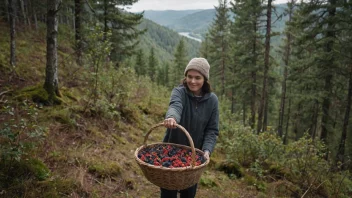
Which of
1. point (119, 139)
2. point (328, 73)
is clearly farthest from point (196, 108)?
point (328, 73)

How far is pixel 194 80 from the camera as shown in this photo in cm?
288

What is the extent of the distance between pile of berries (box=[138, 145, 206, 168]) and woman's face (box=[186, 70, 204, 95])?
792 millimetres

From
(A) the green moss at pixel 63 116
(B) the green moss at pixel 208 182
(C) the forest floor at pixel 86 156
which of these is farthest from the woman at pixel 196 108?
(A) the green moss at pixel 63 116

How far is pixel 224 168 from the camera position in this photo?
6.83 meters

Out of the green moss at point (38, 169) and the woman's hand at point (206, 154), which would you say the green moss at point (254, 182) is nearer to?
the woman's hand at point (206, 154)

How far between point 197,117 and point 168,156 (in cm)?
60

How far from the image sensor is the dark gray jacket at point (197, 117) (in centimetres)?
294

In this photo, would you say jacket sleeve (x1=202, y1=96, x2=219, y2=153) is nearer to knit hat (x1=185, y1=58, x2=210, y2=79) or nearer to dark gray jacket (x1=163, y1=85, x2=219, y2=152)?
dark gray jacket (x1=163, y1=85, x2=219, y2=152)

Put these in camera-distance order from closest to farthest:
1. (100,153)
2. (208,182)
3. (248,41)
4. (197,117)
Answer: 1. (197,117)
2. (100,153)
3. (208,182)
4. (248,41)

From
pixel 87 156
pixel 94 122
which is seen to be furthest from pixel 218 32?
pixel 87 156

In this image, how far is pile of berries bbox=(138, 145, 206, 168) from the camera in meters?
2.57

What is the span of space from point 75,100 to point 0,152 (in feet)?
15.7

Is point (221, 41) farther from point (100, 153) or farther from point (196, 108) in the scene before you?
point (196, 108)

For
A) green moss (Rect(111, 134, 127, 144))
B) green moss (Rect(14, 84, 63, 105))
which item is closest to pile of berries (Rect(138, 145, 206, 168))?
green moss (Rect(111, 134, 127, 144))
